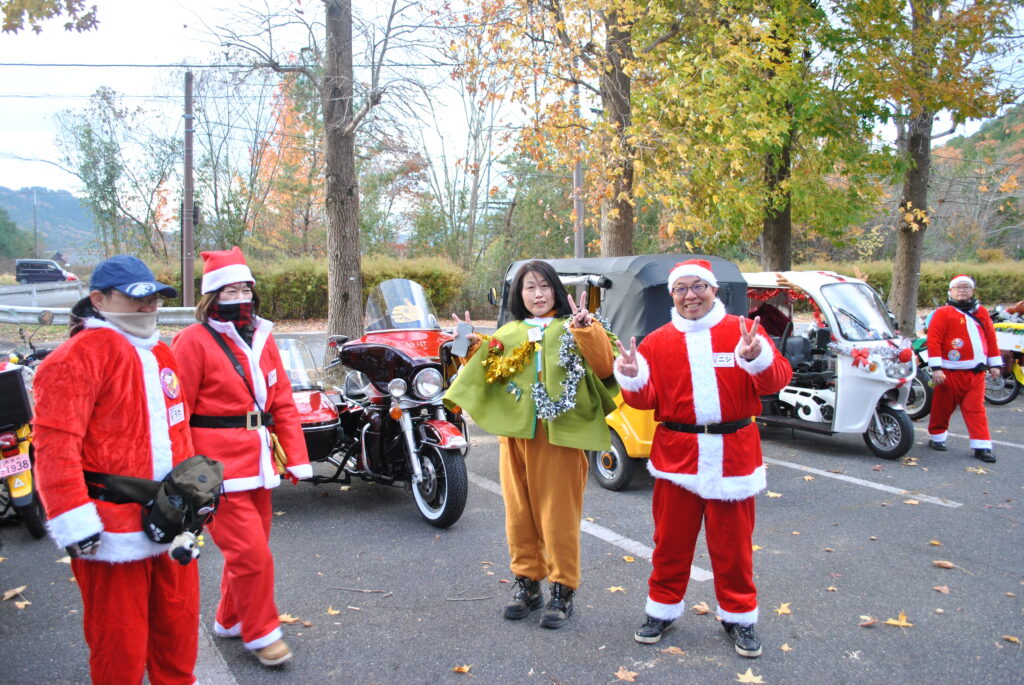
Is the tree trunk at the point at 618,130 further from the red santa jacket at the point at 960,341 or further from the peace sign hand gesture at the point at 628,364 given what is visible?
the peace sign hand gesture at the point at 628,364

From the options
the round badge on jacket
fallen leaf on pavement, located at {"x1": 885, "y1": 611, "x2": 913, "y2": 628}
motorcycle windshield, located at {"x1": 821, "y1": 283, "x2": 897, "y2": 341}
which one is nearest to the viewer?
the round badge on jacket

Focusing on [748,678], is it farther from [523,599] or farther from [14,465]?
[14,465]

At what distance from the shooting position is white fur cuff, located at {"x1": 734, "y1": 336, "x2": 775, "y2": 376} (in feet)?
11.4

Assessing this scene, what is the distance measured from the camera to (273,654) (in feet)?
11.5

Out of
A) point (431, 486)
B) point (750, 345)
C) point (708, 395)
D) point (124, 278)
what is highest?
point (124, 278)

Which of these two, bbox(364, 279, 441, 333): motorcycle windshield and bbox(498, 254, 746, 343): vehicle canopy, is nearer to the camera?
bbox(364, 279, 441, 333): motorcycle windshield

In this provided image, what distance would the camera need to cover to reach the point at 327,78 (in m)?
10.3

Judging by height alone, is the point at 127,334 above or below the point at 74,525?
above

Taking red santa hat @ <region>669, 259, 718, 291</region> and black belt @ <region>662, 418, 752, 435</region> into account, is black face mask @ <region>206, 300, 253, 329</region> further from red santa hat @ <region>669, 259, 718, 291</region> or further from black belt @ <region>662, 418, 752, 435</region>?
black belt @ <region>662, 418, 752, 435</region>

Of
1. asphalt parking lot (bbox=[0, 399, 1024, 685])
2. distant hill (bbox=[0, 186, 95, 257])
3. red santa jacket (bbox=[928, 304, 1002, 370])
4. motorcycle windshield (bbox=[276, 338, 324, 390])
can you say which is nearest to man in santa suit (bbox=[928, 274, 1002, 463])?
red santa jacket (bbox=[928, 304, 1002, 370])

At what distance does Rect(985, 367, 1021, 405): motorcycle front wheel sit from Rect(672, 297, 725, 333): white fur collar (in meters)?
9.45

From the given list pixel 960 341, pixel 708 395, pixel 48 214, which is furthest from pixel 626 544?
pixel 48 214

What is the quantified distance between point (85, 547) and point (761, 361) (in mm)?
2783

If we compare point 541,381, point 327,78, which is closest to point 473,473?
point 541,381
